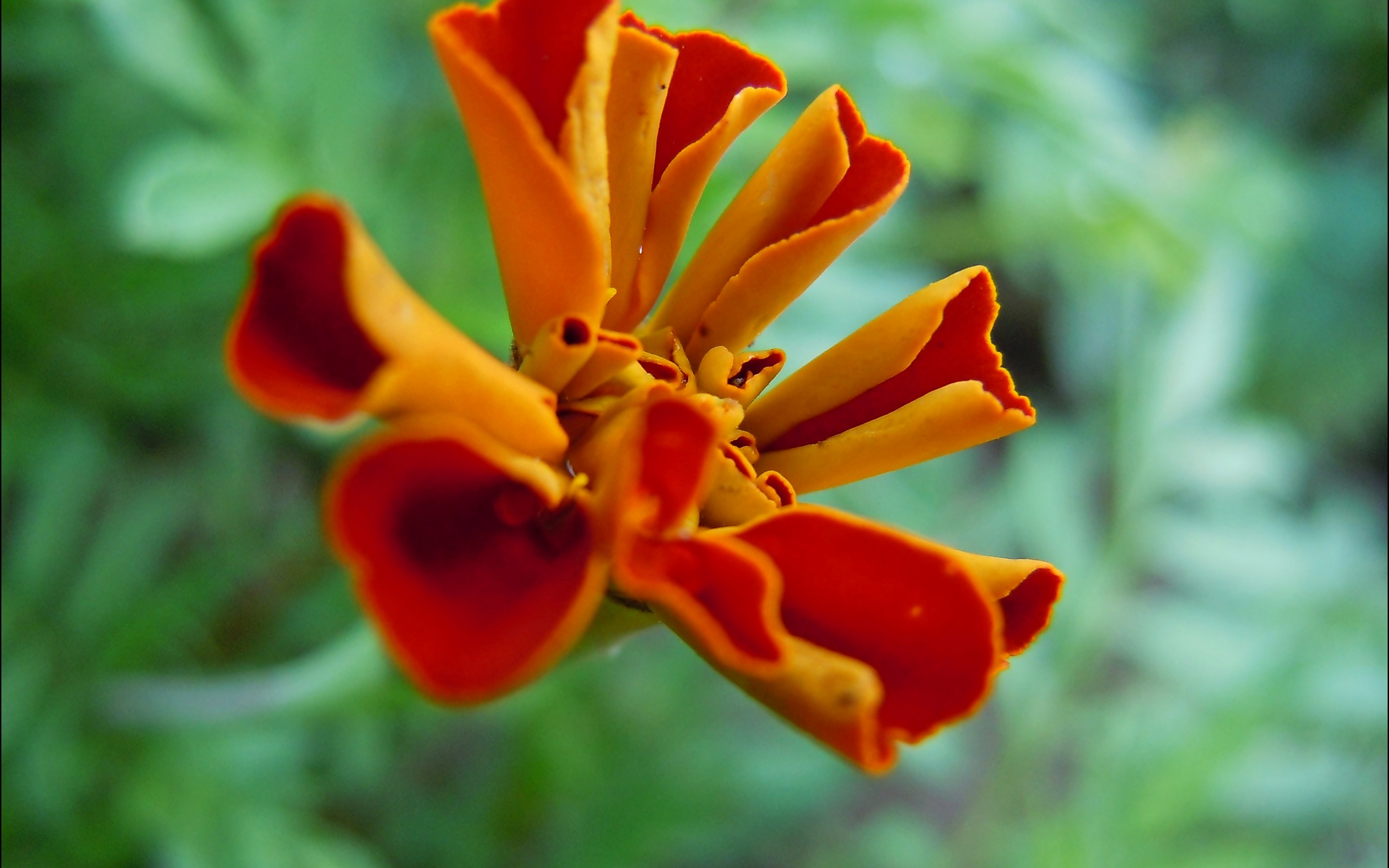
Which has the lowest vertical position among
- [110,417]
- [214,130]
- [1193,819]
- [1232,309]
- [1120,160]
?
[1193,819]

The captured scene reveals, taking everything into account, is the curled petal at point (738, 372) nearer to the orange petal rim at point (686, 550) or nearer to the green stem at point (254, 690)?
the orange petal rim at point (686, 550)

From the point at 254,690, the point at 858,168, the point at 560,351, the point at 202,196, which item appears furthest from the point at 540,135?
the point at 254,690

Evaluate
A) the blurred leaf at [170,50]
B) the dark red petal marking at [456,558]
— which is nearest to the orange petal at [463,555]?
the dark red petal marking at [456,558]

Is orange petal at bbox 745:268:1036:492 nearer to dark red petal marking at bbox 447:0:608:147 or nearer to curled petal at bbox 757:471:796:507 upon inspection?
curled petal at bbox 757:471:796:507

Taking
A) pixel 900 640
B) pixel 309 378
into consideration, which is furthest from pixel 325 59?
pixel 900 640

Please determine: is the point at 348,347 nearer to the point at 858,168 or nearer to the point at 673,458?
the point at 673,458

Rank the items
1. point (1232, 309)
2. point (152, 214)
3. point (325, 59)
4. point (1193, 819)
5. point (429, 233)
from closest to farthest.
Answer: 1. point (152, 214)
2. point (325, 59)
3. point (429, 233)
4. point (1193, 819)
5. point (1232, 309)

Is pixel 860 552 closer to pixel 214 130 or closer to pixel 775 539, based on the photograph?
pixel 775 539
